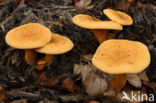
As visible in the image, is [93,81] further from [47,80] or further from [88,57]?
[47,80]

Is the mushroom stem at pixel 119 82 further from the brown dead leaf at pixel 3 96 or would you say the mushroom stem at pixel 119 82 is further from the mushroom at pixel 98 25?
the brown dead leaf at pixel 3 96

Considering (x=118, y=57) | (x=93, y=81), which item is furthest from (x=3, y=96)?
(x=118, y=57)

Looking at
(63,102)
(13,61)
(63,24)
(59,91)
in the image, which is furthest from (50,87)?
(63,24)

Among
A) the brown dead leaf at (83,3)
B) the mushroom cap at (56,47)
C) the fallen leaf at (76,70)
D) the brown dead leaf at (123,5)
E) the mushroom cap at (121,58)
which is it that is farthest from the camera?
the brown dead leaf at (83,3)

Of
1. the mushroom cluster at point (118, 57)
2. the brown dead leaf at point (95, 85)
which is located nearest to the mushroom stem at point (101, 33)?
the mushroom cluster at point (118, 57)

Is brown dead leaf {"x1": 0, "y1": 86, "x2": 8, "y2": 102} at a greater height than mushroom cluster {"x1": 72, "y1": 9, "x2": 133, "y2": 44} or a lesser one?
lesser

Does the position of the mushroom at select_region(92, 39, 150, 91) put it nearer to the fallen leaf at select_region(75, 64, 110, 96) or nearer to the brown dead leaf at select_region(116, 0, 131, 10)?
the fallen leaf at select_region(75, 64, 110, 96)

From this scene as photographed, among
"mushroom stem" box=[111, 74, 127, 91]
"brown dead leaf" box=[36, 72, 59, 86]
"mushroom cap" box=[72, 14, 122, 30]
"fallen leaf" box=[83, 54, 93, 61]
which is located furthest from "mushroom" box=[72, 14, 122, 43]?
"brown dead leaf" box=[36, 72, 59, 86]
